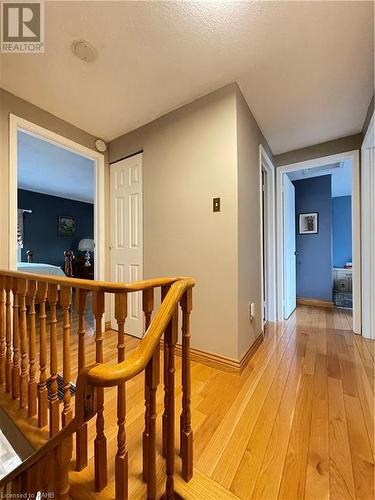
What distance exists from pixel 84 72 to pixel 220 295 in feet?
6.78

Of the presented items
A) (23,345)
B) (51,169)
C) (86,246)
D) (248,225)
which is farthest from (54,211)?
(248,225)

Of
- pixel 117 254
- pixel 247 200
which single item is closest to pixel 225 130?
pixel 247 200

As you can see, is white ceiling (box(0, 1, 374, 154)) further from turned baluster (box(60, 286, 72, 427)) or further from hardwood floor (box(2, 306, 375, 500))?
hardwood floor (box(2, 306, 375, 500))

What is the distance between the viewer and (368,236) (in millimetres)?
2377

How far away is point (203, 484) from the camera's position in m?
0.93

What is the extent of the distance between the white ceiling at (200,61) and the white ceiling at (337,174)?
1.18 m

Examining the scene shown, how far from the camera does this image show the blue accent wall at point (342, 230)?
17.3ft

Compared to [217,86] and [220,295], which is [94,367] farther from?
[217,86]

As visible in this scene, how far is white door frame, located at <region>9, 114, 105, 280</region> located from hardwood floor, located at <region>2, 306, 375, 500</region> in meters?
1.11

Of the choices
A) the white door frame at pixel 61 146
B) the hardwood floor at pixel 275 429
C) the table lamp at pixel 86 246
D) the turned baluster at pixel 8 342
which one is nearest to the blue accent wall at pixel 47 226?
the table lamp at pixel 86 246

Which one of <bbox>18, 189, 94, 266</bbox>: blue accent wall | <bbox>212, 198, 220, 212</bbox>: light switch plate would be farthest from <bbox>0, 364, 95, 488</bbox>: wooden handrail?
<bbox>18, 189, 94, 266</bbox>: blue accent wall

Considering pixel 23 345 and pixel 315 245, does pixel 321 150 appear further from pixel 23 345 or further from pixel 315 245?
pixel 23 345

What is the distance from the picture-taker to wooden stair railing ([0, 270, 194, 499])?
2.22 feet

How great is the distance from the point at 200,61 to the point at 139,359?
195 centimetres
